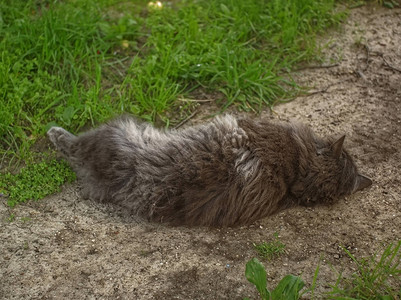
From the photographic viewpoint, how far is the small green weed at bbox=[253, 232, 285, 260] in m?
3.71

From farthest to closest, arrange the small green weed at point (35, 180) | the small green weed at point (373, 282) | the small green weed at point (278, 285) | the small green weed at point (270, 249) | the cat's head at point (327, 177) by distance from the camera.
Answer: the small green weed at point (35, 180), the cat's head at point (327, 177), the small green weed at point (270, 249), the small green weed at point (373, 282), the small green weed at point (278, 285)

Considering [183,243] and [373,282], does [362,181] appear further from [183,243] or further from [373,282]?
[183,243]

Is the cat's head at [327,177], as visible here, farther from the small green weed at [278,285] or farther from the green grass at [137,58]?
the green grass at [137,58]

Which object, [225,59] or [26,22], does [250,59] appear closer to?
[225,59]

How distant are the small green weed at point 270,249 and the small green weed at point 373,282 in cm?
46

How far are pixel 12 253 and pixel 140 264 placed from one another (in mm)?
922

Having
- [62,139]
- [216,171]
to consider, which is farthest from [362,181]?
[62,139]

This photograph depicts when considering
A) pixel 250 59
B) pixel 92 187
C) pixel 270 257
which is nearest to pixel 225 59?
pixel 250 59

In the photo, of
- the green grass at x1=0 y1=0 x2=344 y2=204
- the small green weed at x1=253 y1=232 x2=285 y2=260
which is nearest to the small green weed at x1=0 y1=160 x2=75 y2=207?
the green grass at x1=0 y1=0 x2=344 y2=204

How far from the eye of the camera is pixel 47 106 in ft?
16.3

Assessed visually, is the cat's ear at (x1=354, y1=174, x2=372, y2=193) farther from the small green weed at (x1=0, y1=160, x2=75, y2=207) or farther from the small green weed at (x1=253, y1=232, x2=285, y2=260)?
the small green weed at (x1=0, y1=160, x2=75, y2=207)

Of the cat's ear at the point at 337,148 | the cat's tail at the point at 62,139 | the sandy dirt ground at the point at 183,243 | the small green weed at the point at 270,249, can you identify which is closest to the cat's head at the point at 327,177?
the cat's ear at the point at 337,148

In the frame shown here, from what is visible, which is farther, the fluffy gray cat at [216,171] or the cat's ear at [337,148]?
the cat's ear at [337,148]

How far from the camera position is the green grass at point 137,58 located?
4.95m
